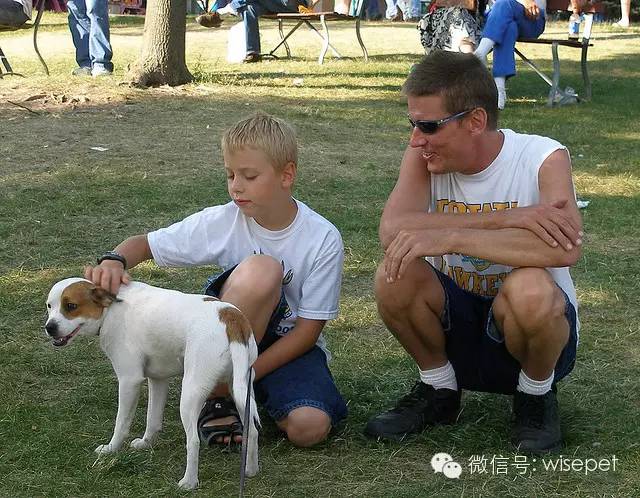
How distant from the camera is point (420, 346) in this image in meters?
3.25

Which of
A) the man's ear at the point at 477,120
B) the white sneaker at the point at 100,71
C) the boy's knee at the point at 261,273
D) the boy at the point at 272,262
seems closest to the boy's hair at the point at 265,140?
the boy at the point at 272,262

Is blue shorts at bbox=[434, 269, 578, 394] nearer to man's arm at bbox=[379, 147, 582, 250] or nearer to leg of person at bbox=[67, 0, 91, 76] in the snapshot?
man's arm at bbox=[379, 147, 582, 250]

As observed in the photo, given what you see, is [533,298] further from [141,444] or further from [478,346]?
[141,444]

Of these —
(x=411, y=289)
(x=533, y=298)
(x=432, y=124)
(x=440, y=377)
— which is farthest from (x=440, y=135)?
(x=440, y=377)

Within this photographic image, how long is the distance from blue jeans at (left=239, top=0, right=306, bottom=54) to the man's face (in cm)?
986

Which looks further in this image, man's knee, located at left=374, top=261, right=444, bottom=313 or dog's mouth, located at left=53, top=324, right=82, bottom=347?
man's knee, located at left=374, top=261, right=444, bottom=313

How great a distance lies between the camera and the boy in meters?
3.11

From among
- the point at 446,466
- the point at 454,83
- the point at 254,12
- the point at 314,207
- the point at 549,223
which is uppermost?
the point at 454,83

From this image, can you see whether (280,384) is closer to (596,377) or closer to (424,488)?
(424,488)

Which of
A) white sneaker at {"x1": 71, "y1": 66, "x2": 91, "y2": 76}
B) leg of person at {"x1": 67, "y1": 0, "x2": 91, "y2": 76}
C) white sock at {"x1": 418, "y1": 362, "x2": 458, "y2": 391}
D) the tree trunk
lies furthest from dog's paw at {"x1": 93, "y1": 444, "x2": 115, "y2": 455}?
leg of person at {"x1": 67, "y1": 0, "x2": 91, "y2": 76}

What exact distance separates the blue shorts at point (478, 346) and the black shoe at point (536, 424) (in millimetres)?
98

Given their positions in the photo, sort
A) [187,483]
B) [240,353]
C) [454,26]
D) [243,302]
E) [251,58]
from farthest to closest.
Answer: [251,58] → [454,26] → [243,302] → [187,483] → [240,353]

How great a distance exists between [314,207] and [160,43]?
407cm

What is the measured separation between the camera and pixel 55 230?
5555 mm
